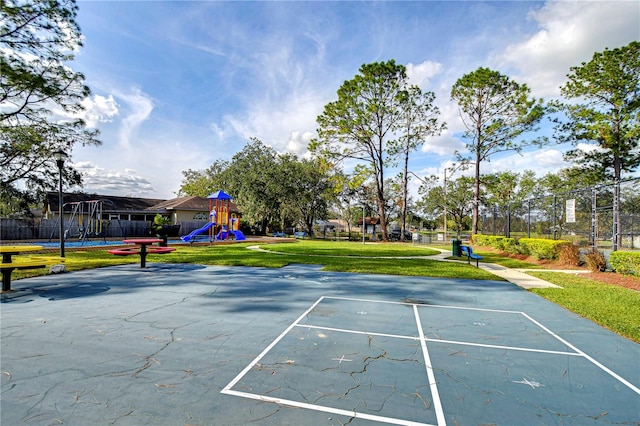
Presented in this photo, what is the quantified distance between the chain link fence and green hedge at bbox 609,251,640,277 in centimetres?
149

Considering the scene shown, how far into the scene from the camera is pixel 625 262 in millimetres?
10758

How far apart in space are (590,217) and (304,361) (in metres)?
16.6

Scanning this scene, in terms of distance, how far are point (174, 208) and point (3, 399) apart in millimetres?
37271

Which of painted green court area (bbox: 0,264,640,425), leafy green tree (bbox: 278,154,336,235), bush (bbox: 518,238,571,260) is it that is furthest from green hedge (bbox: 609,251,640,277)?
leafy green tree (bbox: 278,154,336,235)

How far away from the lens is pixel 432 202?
56.5 meters

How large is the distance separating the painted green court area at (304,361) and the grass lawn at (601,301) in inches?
16.6

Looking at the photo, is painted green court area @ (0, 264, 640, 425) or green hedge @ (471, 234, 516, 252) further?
green hedge @ (471, 234, 516, 252)

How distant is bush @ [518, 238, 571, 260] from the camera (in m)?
14.2

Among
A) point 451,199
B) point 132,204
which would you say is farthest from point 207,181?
point 451,199

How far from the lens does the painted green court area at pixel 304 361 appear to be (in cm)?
297

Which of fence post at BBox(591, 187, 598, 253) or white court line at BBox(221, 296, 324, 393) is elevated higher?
fence post at BBox(591, 187, 598, 253)

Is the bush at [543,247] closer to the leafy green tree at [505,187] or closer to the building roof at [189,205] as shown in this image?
the leafy green tree at [505,187]

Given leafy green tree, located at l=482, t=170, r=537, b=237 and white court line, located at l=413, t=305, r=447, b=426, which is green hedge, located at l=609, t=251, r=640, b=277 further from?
leafy green tree, located at l=482, t=170, r=537, b=237

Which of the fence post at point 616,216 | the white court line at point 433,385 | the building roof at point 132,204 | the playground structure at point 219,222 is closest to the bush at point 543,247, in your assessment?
the fence post at point 616,216
